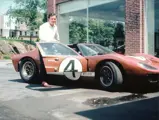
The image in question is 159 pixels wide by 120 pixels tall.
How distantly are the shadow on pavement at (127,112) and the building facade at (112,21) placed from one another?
644 centimetres

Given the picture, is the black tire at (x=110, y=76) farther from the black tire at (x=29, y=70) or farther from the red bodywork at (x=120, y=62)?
the black tire at (x=29, y=70)

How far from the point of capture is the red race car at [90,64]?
243 inches

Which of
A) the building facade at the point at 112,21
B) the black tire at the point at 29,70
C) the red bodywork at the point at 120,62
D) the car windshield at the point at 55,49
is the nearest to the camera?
the red bodywork at the point at 120,62

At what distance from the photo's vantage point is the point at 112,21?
43.0 feet

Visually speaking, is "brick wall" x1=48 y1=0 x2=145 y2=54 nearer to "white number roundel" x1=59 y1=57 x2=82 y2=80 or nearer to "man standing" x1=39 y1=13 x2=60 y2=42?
"man standing" x1=39 y1=13 x2=60 y2=42

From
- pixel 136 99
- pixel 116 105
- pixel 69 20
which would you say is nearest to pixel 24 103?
pixel 116 105

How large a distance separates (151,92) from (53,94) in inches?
79.3

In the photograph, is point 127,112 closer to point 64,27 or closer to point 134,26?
point 134,26

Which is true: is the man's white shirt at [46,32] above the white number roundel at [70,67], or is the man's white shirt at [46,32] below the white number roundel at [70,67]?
above

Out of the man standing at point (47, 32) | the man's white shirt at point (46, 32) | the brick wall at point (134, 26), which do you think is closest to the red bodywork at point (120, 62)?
the man standing at point (47, 32)

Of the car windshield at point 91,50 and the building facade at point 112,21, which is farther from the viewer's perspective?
the building facade at point 112,21

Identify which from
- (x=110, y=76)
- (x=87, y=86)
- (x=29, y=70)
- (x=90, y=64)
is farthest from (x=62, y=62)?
(x=29, y=70)

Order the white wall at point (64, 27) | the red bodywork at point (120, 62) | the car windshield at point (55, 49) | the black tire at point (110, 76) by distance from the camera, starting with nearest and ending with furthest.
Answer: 1. the red bodywork at point (120, 62)
2. the black tire at point (110, 76)
3. the car windshield at point (55, 49)
4. the white wall at point (64, 27)

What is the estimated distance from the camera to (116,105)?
5141 millimetres
